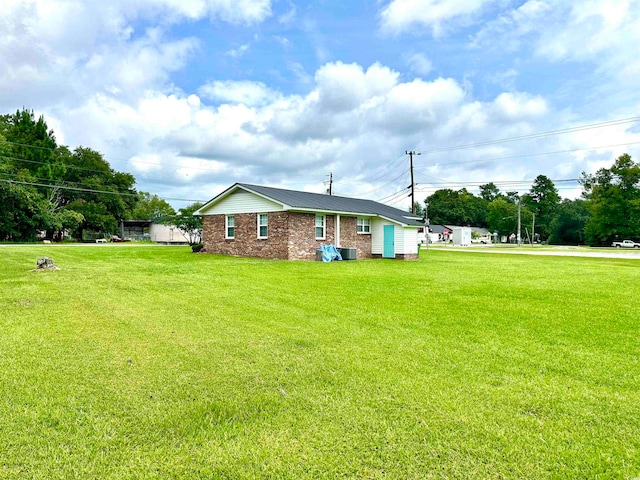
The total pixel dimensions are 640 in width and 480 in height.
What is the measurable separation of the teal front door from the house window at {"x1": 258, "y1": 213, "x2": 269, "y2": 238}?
7455 millimetres

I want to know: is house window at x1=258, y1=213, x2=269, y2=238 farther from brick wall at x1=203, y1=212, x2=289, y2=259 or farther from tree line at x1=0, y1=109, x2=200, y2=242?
tree line at x1=0, y1=109, x2=200, y2=242

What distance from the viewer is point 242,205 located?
2008 cm

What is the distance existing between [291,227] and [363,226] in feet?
18.7

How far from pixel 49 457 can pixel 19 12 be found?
54.0 feet

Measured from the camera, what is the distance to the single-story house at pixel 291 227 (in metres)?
18.3

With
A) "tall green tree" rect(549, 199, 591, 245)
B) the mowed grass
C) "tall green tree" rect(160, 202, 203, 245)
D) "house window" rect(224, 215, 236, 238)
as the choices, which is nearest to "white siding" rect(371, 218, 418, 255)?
"house window" rect(224, 215, 236, 238)

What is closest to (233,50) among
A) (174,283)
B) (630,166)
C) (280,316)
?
(174,283)

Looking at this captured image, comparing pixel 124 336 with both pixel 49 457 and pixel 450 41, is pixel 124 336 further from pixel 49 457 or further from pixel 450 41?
pixel 450 41

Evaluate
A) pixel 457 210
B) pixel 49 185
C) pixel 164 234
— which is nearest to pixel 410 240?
pixel 164 234

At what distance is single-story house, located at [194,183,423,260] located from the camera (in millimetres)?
18344

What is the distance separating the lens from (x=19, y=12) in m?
12.6

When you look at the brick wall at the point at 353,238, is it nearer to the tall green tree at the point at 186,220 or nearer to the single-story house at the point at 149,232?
the tall green tree at the point at 186,220

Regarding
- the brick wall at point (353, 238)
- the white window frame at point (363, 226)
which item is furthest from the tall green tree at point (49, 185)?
the white window frame at point (363, 226)

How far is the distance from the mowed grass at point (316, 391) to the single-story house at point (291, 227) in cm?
1143
